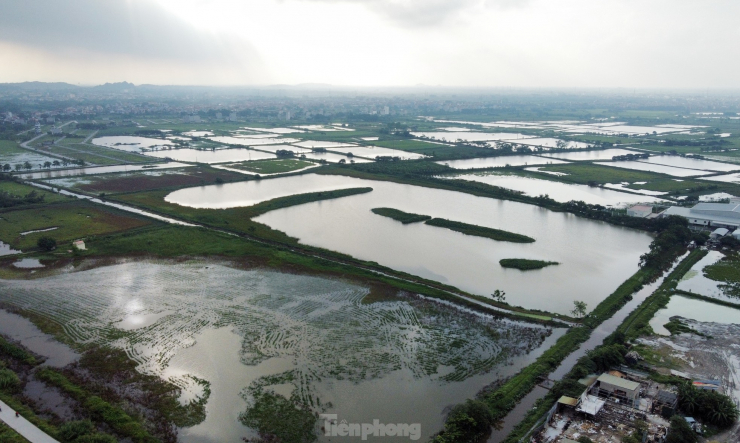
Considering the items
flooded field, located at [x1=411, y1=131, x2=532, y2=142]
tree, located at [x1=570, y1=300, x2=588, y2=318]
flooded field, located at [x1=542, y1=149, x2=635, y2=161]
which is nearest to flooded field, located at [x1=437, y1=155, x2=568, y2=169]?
flooded field, located at [x1=542, y1=149, x2=635, y2=161]

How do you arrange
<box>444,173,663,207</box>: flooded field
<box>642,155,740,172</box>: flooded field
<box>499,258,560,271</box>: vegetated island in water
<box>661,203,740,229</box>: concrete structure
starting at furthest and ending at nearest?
<box>642,155,740,172</box>: flooded field, <box>444,173,663,207</box>: flooded field, <box>661,203,740,229</box>: concrete structure, <box>499,258,560,271</box>: vegetated island in water

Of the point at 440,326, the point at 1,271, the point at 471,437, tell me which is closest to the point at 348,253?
the point at 440,326

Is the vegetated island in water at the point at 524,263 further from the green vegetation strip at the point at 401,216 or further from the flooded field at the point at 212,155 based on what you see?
the flooded field at the point at 212,155

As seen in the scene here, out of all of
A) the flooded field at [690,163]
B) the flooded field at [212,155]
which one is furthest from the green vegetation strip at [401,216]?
the flooded field at [690,163]

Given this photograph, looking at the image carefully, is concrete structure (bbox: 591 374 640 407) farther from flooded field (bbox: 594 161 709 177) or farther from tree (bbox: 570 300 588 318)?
flooded field (bbox: 594 161 709 177)

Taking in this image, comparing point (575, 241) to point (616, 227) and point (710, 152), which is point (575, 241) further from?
point (710, 152)

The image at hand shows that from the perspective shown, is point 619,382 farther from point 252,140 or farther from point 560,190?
point 252,140
